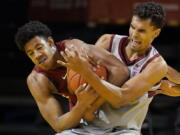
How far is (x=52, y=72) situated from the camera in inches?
149

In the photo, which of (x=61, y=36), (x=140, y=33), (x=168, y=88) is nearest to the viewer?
(x=140, y=33)

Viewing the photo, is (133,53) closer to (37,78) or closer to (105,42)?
(105,42)

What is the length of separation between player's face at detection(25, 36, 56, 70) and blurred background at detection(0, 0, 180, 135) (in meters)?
2.26

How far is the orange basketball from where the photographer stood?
3561 mm

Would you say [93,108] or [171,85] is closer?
[93,108]

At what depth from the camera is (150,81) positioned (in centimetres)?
358

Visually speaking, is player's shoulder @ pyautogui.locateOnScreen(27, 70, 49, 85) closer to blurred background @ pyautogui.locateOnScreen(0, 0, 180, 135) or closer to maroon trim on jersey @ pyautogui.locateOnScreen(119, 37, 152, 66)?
maroon trim on jersey @ pyautogui.locateOnScreen(119, 37, 152, 66)

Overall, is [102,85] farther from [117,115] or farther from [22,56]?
[22,56]

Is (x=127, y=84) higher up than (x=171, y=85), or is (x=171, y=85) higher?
(x=127, y=84)

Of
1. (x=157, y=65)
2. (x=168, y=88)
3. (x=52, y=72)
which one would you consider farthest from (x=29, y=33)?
(x=168, y=88)

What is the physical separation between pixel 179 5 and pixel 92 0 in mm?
1006

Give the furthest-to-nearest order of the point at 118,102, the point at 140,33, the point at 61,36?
1. the point at 61,36
2. the point at 140,33
3. the point at 118,102

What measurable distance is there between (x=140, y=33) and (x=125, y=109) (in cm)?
54

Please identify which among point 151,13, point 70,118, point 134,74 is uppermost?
point 151,13
